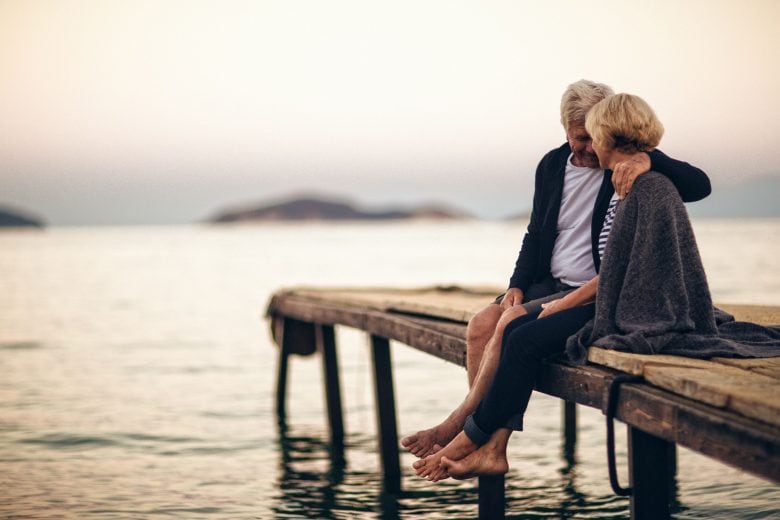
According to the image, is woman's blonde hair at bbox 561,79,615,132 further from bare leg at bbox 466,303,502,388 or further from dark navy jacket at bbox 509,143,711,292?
bare leg at bbox 466,303,502,388

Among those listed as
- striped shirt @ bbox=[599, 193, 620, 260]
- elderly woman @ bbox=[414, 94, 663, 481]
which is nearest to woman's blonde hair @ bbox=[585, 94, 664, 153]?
elderly woman @ bbox=[414, 94, 663, 481]

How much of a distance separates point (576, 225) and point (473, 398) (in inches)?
40.4

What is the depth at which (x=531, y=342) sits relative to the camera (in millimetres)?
4215

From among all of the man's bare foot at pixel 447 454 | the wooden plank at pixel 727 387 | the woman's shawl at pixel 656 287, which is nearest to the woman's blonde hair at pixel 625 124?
the woman's shawl at pixel 656 287

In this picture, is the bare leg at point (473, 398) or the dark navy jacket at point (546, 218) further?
the dark navy jacket at point (546, 218)

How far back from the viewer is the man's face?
14.9ft

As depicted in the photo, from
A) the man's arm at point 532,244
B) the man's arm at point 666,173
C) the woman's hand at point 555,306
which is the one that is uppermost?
the man's arm at point 666,173

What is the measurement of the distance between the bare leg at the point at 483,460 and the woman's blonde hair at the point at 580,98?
145 centimetres

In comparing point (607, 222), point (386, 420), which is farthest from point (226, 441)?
point (607, 222)

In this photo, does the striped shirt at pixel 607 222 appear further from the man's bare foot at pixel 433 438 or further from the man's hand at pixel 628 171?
the man's bare foot at pixel 433 438

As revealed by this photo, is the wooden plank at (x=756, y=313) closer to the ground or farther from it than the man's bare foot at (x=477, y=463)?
farther from it

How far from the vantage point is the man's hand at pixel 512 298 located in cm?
490

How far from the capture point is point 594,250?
4.55 m

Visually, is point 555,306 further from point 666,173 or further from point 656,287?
point 666,173
